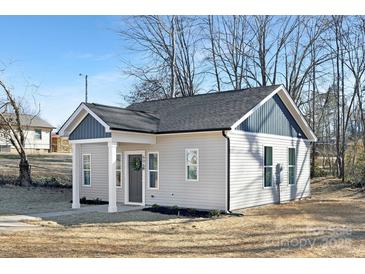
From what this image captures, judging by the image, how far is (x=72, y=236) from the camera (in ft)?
28.6

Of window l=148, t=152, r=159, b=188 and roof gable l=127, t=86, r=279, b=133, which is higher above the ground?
roof gable l=127, t=86, r=279, b=133

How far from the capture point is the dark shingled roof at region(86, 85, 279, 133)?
520 inches

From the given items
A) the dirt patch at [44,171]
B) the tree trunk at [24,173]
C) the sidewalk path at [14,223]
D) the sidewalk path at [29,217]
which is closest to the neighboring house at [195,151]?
the sidewalk path at [29,217]

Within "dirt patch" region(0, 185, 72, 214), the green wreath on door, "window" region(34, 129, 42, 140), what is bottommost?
"dirt patch" region(0, 185, 72, 214)

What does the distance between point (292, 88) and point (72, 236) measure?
21352mm

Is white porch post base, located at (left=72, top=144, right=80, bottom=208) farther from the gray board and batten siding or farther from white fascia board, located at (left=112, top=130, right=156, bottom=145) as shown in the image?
white fascia board, located at (left=112, top=130, right=156, bottom=145)

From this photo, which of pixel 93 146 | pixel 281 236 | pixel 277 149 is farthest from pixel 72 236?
pixel 277 149

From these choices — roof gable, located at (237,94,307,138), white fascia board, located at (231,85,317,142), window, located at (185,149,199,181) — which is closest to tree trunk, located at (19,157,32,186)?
window, located at (185,149,199,181)

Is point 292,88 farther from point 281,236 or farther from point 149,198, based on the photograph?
point 281,236

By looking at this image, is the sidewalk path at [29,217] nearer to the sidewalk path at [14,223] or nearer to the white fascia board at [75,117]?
the sidewalk path at [14,223]

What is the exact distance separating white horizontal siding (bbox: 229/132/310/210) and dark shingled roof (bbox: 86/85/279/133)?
0.87 metres

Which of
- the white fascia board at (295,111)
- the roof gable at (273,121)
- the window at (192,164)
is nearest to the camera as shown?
the window at (192,164)

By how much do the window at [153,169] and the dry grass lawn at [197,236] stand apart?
174 centimetres

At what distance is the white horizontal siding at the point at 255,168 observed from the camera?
1310cm
